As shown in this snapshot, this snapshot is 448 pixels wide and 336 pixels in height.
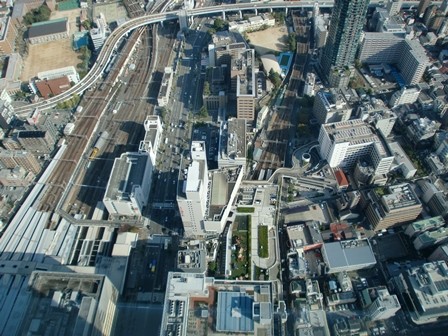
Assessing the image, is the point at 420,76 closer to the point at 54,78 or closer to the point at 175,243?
the point at 175,243

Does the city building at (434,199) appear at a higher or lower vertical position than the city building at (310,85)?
lower

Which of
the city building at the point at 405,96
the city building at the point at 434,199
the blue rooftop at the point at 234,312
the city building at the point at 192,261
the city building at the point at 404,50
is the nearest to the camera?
the blue rooftop at the point at 234,312

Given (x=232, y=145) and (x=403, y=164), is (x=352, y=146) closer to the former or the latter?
(x=403, y=164)

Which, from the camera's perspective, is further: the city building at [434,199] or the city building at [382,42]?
the city building at [382,42]

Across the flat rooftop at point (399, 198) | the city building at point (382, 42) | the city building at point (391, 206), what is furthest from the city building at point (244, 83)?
the flat rooftop at point (399, 198)

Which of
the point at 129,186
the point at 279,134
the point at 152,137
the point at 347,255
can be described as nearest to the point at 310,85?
the point at 279,134

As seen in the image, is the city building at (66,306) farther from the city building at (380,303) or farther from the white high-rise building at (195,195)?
the city building at (380,303)

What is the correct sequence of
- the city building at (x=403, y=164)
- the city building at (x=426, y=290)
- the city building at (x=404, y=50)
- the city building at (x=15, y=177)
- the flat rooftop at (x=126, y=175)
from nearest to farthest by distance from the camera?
the city building at (x=426, y=290) < the flat rooftop at (x=126, y=175) < the city building at (x=403, y=164) < the city building at (x=15, y=177) < the city building at (x=404, y=50)
